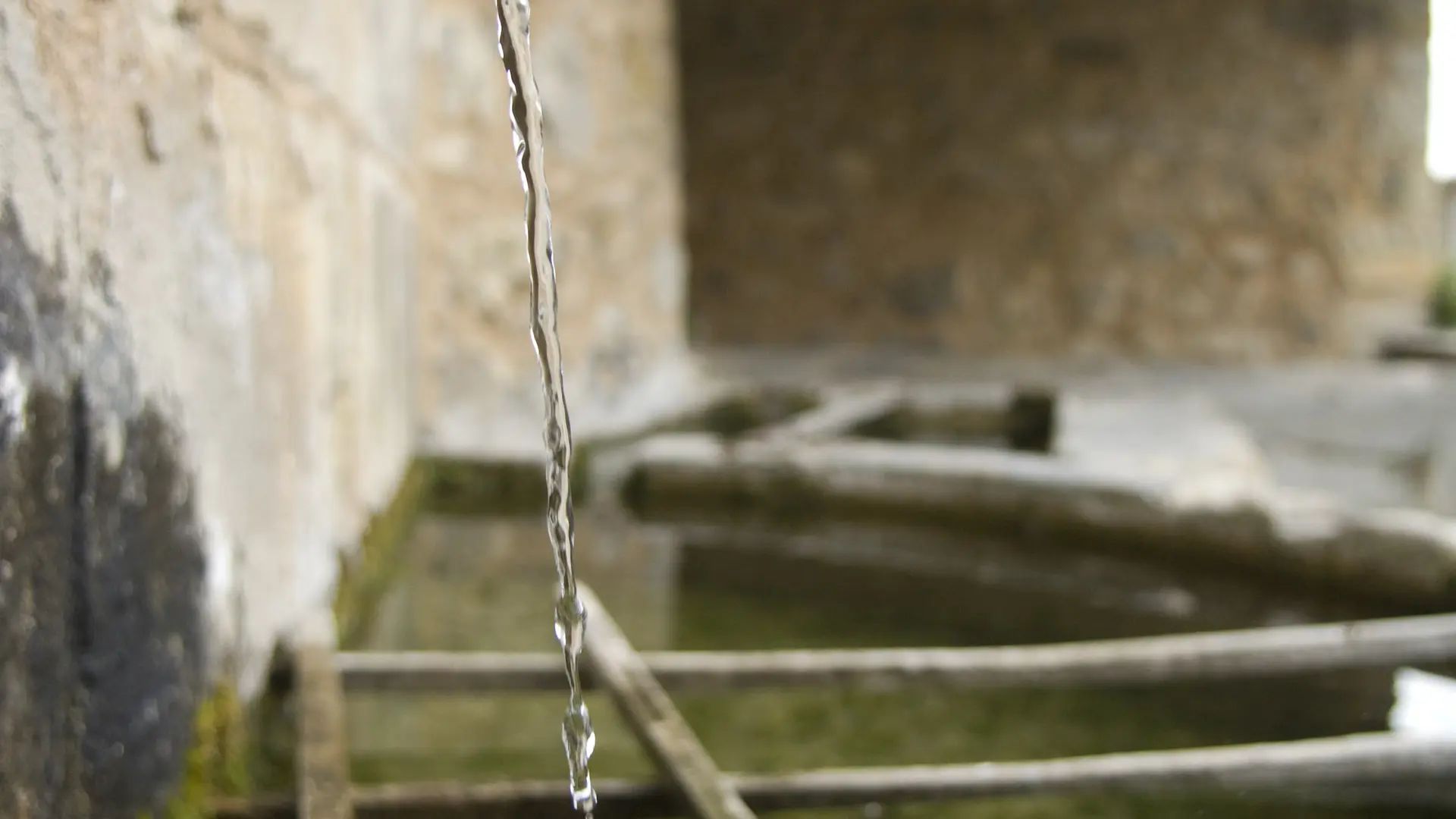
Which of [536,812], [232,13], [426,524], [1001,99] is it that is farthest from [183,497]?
[1001,99]

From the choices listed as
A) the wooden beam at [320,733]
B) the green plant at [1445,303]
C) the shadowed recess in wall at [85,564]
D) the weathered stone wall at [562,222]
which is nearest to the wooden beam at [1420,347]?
the green plant at [1445,303]

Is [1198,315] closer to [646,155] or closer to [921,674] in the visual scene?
[646,155]

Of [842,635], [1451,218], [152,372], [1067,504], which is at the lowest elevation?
[842,635]

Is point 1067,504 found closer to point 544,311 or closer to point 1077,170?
point 544,311

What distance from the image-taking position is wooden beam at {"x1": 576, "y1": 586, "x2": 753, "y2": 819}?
101 cm

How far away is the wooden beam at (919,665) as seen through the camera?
1.36 m

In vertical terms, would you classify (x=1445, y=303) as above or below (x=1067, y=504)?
above

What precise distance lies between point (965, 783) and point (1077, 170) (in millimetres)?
4643

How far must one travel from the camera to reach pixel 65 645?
788 millimetres

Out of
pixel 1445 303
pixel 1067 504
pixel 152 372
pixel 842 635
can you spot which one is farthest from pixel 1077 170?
pixel 152 372

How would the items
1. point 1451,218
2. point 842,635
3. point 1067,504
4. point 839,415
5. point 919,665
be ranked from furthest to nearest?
point 1451,218
point 839,415
point 1067,504
point 842,635
point 919,665

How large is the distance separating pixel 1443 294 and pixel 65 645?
682 centimetres

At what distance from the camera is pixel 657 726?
1170 mm

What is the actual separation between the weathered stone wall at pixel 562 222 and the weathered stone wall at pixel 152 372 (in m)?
1.12
